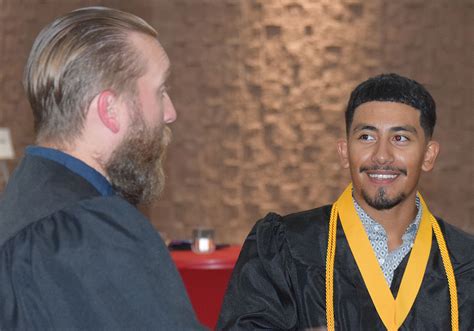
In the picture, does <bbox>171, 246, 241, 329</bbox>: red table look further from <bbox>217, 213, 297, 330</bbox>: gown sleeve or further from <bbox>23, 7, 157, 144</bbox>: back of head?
<bbox>23, 7, 157, 144</bbox>: back of head

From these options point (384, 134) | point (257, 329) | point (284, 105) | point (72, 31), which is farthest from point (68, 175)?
point (284, 105)

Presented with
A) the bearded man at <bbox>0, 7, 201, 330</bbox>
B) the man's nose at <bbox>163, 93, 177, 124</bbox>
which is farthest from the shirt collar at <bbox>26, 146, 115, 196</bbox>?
the man's nose at <bbox>163, 93, 177, 124</bbox>

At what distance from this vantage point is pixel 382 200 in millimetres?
2307

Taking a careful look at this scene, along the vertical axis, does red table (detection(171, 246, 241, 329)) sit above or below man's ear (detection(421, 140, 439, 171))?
below

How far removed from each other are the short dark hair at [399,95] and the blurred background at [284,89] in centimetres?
318

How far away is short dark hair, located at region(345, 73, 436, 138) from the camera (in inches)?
93.6

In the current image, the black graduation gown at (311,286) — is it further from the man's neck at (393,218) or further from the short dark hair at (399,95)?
the short dark hair at (399,95)

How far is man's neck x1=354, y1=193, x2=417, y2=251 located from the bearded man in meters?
1.08

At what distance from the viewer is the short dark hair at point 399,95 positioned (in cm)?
238

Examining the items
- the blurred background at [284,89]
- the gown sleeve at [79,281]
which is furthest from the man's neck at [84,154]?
the blurred background at [284,89]

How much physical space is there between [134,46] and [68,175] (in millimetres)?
239

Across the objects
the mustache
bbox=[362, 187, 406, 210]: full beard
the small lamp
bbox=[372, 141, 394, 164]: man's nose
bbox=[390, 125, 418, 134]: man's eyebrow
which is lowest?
the small lamp

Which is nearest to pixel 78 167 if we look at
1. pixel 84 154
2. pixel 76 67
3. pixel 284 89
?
pixel 84 154

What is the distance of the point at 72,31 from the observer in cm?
128
